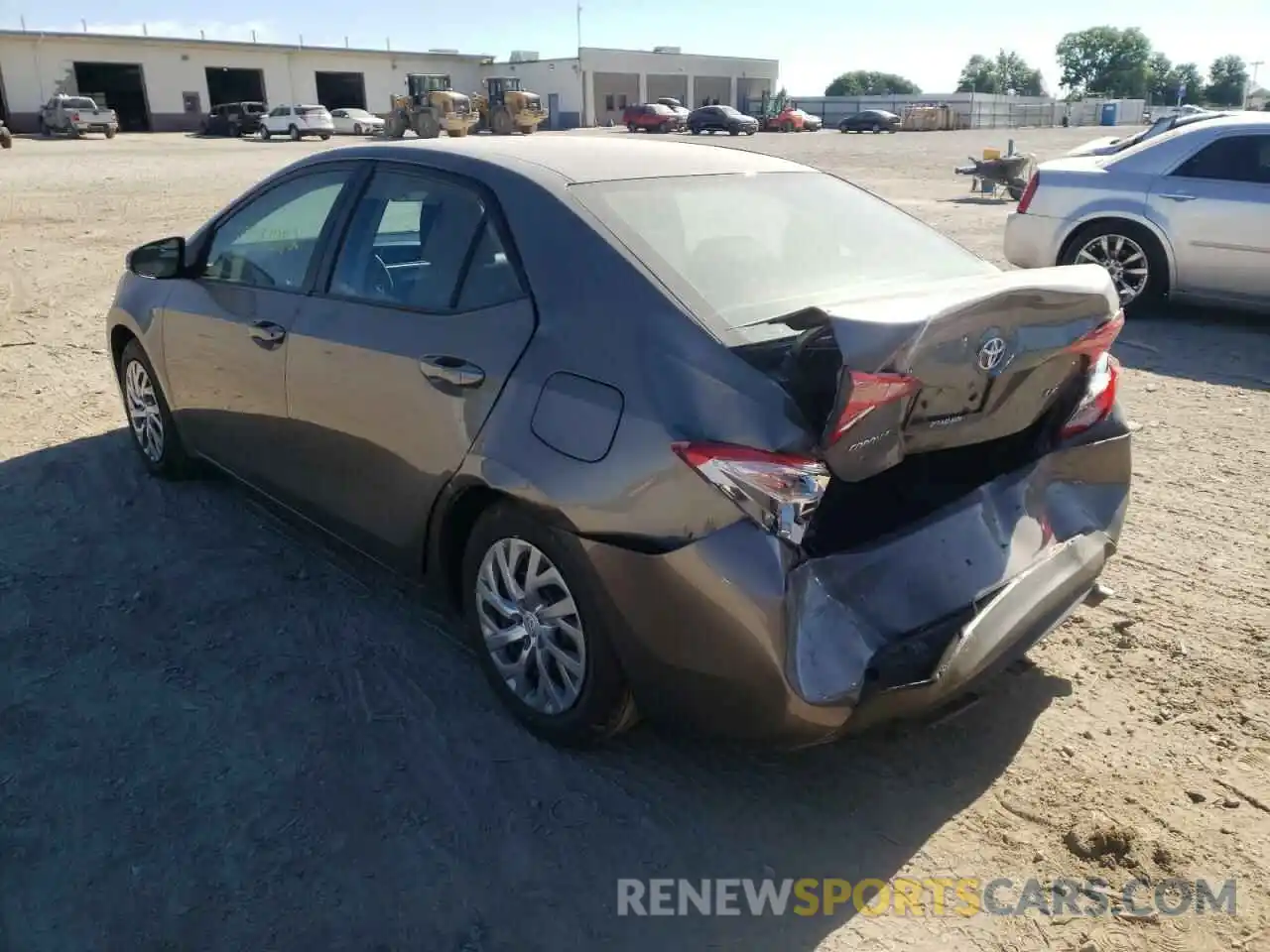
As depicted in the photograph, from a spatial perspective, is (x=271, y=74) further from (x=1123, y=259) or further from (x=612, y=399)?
(x=612, y=399)

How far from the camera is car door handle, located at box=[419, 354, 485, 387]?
2.97 meters

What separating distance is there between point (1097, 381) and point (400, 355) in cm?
221

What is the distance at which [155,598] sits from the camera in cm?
398

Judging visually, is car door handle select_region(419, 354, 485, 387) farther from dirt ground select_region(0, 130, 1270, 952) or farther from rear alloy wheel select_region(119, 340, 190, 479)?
rear alloy wheel select_region(119, 340, 190, 479)

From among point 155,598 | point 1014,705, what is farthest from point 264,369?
point 1014,705

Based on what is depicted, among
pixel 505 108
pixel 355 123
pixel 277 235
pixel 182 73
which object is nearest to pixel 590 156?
pixel 277 235

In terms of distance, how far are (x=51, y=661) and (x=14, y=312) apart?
6.95 meters

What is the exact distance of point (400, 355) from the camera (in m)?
3.24

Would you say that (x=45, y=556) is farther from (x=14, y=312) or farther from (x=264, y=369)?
(x=14, y=312)

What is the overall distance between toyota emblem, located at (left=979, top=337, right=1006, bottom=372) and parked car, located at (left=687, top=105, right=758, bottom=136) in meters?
53.9

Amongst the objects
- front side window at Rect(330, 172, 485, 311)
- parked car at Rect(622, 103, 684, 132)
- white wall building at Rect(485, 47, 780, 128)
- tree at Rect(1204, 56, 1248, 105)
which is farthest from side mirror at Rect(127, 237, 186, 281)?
tree at Rect(1204, 56, 1248, 105)

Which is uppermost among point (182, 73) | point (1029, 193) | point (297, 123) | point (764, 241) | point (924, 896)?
point (182, 73)

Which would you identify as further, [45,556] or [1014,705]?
[45,556]

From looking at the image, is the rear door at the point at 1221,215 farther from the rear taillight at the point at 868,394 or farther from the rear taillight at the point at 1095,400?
the rear taillight at the point at 868,394
